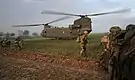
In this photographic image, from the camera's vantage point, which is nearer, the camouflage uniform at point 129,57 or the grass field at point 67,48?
the camouflage uniform at point 129,57

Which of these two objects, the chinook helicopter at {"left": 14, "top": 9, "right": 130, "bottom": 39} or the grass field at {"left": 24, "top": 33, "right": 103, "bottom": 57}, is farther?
the chinook helicopter at {"left": 14, "top": 9, "right": 130, "bottom": 39}

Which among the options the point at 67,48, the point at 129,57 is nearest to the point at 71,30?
the point at 67,48

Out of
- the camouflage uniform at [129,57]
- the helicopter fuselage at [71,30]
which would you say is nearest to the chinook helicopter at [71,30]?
the helicopter fuselage at [71,30]

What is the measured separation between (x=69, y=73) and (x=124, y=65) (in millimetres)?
7548

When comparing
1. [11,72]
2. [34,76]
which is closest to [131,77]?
[34,76]

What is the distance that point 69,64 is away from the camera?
1842 cm

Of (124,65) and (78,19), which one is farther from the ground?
(78,19)

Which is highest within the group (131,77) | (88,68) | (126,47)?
(126,47)

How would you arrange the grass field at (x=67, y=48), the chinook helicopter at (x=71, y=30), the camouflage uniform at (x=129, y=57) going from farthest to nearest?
the chinook helicopter at (x=71, y=30) → the grass field at (x=67, y=48) → the camouflage uniform at (x=129, y=57)

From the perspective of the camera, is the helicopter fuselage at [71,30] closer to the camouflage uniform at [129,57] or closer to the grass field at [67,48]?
the grass field at [67,48]

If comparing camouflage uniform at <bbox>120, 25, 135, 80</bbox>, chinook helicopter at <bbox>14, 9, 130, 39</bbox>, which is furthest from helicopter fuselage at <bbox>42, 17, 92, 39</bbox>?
camouflage uniform at <bbox>120, 25, 135, 80</bbox>

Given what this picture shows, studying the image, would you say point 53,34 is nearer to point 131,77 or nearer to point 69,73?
point 69,73

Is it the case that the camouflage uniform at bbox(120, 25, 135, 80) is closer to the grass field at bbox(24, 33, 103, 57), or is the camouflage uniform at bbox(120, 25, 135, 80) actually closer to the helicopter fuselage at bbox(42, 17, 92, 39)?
the grass field at bbox(24, 33, 103, 57)

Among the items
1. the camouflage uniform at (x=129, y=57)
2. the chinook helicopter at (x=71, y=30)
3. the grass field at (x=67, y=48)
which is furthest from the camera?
the chinook helicopter at (x=71, y=30)
